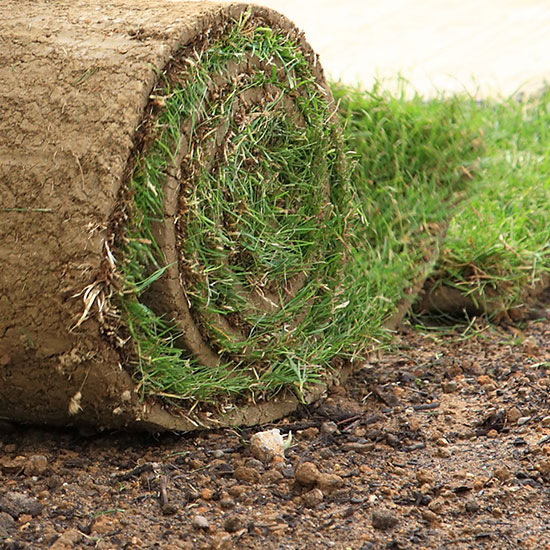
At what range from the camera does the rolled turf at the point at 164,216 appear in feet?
6.00

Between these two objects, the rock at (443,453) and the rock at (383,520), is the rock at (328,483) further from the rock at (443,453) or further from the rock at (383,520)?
the rock at (443,453)

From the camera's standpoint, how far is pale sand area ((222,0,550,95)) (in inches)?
245

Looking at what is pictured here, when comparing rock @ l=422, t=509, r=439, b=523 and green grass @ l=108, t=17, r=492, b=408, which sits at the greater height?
green grass @ l=108, t=17, r=492, b=408

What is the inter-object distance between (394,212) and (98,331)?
161cm

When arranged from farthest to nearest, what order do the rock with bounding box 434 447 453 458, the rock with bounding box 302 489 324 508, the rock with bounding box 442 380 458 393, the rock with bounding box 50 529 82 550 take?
the rock with bounding box 442 380 458 393
the rock with bounding box 434 447 453 458
the rock with bounding box 302 489 324 508
the rock with bounding box 50 529 82 550

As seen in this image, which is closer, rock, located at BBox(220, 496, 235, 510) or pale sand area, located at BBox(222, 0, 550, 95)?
rock, located at BBox(220, 496, 235, 510)

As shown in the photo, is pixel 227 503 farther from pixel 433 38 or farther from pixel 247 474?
pixel 433 38

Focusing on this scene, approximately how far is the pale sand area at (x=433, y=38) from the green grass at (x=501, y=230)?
71.2 inches

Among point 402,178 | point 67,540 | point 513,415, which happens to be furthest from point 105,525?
point 402,178

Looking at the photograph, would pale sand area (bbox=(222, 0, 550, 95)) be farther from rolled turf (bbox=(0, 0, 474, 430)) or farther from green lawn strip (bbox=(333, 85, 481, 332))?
rolled turf (bbox=(0, 0, 474, 430))

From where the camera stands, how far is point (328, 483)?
1927mm

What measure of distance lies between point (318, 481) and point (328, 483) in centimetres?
2

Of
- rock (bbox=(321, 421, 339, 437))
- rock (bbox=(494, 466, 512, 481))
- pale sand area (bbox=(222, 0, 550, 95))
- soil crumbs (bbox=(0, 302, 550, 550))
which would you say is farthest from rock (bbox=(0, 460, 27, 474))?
pale sand area (bbox=(222, 0, 550, 95))

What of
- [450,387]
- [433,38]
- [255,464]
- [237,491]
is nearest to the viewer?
[237,491]
